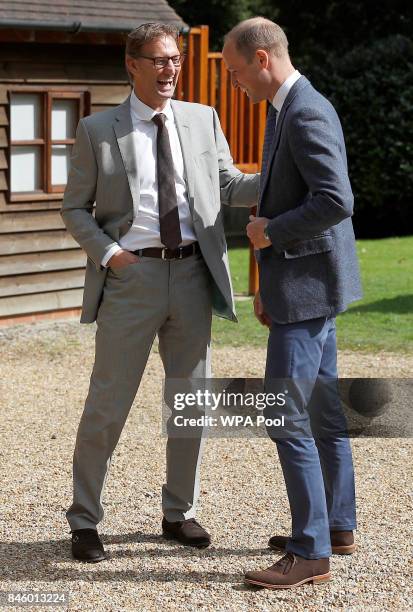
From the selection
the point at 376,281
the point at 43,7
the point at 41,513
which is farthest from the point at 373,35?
the point at 41,513

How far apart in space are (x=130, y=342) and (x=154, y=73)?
108 centimetres

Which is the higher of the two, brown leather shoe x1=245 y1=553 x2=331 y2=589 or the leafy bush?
the leafy bush

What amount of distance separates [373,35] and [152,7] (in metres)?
14.4

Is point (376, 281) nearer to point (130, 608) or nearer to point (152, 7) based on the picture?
point (152, 7)

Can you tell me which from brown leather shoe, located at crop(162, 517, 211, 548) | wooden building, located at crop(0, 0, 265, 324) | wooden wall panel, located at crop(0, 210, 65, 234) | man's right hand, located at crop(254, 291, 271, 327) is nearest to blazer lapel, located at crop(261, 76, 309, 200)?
man's right hand, located at crop(254, 291, 271, 327)

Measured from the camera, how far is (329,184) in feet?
13.6

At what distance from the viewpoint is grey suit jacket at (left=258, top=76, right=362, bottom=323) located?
4.17 meters

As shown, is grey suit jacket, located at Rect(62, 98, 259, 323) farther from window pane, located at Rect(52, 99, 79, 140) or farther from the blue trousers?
window pane, located at Rect(52, 99, 79, 140)

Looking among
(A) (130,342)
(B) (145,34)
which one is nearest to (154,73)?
(B) (145,34)

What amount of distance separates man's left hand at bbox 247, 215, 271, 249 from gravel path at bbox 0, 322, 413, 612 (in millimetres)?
1307

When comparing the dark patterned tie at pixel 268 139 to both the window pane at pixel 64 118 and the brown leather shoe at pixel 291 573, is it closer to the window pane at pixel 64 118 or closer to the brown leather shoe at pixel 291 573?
the brown leather shoe at pixel 291 573

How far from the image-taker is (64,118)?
37.8 feet

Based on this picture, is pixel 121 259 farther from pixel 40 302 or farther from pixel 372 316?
pixel 372 316

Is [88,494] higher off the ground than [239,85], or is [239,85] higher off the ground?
[239,85]
